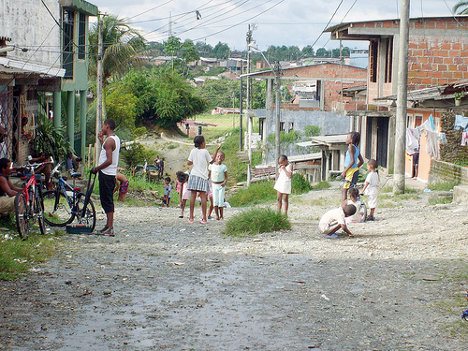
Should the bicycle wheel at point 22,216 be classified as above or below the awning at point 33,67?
below

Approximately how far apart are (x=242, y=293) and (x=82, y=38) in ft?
91.5

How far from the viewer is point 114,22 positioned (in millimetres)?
43938

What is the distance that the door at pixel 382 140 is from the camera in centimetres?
3612

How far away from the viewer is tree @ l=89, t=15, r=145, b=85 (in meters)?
43.4

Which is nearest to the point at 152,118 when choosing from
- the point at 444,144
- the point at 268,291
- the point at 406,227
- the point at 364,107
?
the point at 364,107

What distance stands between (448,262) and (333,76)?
48504 mm

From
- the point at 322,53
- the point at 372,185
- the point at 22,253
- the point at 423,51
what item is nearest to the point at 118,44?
the point at 423,51

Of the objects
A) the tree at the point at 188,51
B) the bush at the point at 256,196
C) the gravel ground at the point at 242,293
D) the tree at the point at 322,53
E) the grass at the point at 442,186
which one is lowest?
the bush at the point at 256,196

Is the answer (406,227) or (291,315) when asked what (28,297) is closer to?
(291,315)

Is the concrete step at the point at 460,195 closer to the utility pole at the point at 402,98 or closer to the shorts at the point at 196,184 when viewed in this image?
the utility pole at the point at 402,98

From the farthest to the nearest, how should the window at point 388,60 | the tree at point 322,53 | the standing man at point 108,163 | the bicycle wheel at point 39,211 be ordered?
the tree at point 322,53 < the window at point 388,60 < the standing man at point 108,163 < the bicycle wheel at point 39,211

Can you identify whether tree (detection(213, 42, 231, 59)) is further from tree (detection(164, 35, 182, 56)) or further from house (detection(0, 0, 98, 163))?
house (detection(0, 0, 98, 163))

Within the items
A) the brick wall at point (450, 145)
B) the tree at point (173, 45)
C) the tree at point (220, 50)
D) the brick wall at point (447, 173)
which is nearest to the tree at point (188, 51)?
the tree at point (173, 45)

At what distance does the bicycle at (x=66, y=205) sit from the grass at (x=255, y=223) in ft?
7.83
